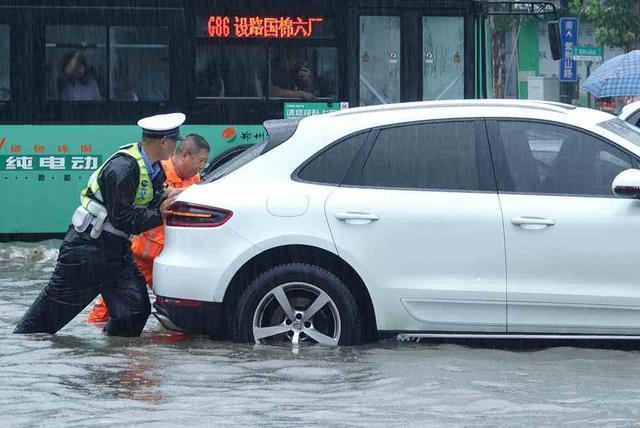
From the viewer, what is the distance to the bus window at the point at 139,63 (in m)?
16.8

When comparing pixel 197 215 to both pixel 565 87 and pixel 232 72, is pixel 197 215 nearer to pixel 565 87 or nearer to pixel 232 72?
pixel 232 72

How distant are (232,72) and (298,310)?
8236mm

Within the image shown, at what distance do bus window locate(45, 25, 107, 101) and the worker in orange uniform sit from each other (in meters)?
5.96

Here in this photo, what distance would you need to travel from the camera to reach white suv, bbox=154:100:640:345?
8930mm

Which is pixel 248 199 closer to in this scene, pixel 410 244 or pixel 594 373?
pixel 410 244

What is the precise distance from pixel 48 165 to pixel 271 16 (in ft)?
9.27

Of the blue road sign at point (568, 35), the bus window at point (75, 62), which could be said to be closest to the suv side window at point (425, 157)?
the bus window at point (75, 62)

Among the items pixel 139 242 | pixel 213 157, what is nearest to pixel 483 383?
pixel 139 242

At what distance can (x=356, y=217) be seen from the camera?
29.6 ft

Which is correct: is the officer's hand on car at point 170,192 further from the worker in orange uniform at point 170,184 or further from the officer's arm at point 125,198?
the worker in orange uniform at point 170,184

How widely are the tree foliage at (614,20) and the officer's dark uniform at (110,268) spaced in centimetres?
2929

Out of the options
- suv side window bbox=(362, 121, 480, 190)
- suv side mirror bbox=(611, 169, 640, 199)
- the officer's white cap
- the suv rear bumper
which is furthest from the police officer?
suv side mirror bbox=(611, 169, 640, 199)

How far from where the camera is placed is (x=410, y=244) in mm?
9000

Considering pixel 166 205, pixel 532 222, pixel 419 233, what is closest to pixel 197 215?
pixel 166 205
